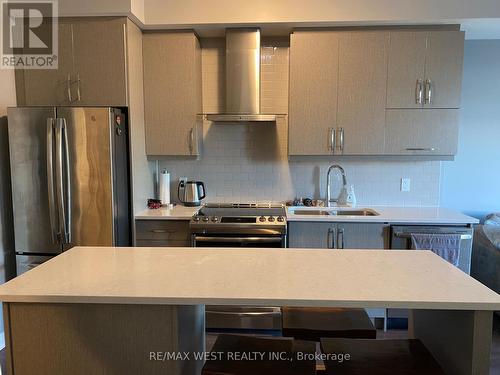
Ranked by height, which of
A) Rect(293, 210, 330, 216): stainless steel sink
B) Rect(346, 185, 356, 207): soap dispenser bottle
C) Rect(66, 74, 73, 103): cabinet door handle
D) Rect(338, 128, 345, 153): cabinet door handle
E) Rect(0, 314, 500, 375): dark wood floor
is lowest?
Rect(0, 314, 500, 375): dark wood floor

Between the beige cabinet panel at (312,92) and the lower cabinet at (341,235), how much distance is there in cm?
62

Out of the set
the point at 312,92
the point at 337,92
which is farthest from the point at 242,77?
the point at 337,92

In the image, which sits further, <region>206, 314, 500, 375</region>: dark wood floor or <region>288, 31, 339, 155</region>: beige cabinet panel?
<region>288, 31, 339, 155</region>: beige cabinet panel

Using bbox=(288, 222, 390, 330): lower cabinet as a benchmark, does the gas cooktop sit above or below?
above

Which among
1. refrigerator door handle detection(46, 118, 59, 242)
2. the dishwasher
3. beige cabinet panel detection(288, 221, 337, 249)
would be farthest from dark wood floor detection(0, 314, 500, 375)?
refrigerator door handle detection(46, 118, 59, 242)

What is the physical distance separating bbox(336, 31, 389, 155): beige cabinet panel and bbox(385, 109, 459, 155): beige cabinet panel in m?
0.09

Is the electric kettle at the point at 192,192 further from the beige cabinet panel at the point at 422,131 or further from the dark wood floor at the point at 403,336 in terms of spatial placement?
the beige cabinet panel at the point at 422,131

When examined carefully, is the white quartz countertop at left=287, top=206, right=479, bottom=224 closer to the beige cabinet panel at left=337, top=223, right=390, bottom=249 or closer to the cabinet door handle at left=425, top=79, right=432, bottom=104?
the beige cabinet panel at left=337, top=223, right=390, bottom=249

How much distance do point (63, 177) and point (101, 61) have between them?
0.90 m

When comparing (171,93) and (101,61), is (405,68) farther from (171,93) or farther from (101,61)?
(101,61)

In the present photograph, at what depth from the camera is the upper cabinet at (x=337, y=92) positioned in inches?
123

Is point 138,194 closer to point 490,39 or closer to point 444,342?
point 444,342

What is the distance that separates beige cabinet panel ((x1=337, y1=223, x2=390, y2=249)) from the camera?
3.00 meters

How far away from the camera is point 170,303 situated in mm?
1297
